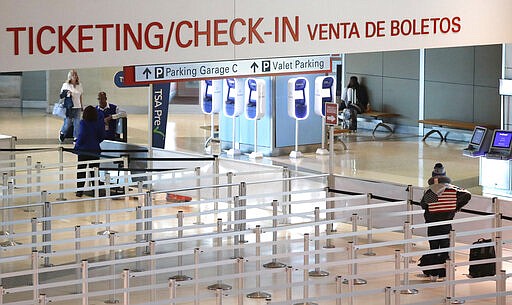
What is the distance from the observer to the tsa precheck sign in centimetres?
1409

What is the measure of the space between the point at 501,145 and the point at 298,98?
530cm

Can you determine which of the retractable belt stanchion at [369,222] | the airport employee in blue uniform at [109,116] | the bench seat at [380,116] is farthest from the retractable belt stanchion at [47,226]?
the bench seat at [380,116]

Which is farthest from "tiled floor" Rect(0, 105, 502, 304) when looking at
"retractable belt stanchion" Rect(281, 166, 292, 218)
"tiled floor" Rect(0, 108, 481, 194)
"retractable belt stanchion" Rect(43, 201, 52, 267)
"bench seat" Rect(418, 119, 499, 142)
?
"retractable belt stanchion" Rect(43, 201, 52, 267)

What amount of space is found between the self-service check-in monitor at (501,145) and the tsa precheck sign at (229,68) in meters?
4.28

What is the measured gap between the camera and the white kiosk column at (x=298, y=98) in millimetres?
22500

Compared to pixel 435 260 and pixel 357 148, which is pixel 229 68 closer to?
pixel 435 260

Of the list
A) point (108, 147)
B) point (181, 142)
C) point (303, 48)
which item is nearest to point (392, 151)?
point (181, 142)

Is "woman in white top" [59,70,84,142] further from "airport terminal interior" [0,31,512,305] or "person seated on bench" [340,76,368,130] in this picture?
"person seated on bench" [340,76,368,130]

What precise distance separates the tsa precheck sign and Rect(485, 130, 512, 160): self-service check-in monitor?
4279 mm

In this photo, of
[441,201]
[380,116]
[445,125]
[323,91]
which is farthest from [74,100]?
[441,201]

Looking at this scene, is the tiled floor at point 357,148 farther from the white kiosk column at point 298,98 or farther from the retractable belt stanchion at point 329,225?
the retractable belt stanchion at point 329,225

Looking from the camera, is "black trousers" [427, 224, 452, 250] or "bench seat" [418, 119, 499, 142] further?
"bench seat" [418, 119, 499, 142]

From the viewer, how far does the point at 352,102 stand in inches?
1084

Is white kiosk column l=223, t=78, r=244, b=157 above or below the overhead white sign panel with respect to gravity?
below
